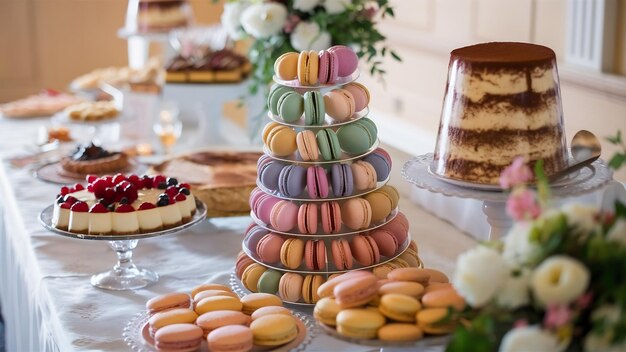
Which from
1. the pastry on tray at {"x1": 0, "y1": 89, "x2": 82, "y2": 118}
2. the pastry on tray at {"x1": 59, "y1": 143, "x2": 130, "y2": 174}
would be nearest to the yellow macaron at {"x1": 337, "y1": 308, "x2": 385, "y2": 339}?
the pastry on tray at {"x1": 59, "y1": 143, "x2": 130, "y2": 174}

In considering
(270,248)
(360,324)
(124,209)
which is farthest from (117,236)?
(360,324)

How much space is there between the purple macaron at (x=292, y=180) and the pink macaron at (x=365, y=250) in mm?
126

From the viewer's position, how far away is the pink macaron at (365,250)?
1.49 m

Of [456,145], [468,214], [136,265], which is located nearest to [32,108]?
[136,265]

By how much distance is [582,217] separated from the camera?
0.95m

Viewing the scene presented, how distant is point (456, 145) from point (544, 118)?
13cm

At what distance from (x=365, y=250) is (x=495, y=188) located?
28 cm

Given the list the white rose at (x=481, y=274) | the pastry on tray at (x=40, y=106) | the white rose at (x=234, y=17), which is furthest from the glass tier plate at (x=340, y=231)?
the pastry on tray at (x=40, y=106)

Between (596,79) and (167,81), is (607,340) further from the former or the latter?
(167,81)

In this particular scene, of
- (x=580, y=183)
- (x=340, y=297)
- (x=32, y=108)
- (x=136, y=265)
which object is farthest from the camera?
(x=32, y=108)

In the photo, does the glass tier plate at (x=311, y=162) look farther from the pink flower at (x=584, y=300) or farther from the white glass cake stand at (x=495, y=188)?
the pink flower at (x=584, y=300)

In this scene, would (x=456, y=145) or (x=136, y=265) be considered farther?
(x=136, y=265)

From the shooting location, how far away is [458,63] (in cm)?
132

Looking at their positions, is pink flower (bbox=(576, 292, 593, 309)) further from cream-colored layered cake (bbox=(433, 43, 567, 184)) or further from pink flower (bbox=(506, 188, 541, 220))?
cream-colored layered cake (bbox=(433, 43, 567, 184))
